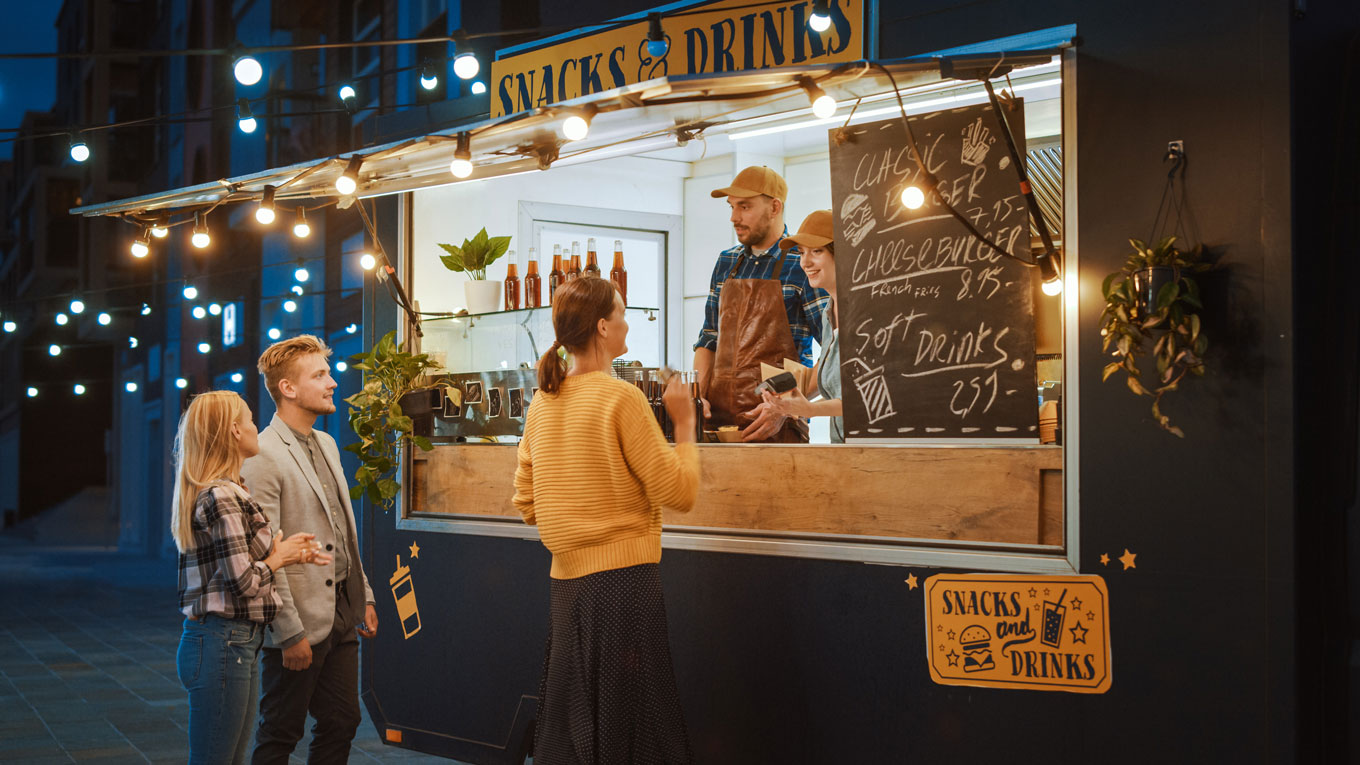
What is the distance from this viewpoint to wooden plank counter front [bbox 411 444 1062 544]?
12.2 ft

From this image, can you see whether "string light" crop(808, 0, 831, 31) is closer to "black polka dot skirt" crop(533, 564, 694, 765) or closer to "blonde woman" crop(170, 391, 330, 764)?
"black polka dot skirt" crop(533, 564, 694, 765)

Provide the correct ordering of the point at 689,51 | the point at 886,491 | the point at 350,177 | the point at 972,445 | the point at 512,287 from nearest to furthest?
the point at 972,445
the point at 886,491
the point at 350,177
the point at 689,51
the point at 512,287

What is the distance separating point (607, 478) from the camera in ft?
11.3

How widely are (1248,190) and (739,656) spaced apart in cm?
236

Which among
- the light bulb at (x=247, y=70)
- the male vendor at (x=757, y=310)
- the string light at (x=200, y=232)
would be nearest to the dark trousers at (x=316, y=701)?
the male vendor at (x=757, y=310)

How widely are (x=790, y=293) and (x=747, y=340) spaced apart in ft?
0.92

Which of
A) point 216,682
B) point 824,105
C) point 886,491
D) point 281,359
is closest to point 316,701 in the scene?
point 216,682

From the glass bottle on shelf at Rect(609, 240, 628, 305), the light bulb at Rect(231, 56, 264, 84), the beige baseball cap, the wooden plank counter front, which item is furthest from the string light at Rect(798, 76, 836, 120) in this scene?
the light bulb at Rect(231, 56, 264, 84)

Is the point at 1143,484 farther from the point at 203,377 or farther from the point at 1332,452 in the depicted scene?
the point at 203,377

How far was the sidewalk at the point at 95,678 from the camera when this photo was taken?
597 centimetres

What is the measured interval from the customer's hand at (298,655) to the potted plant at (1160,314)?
2624 millimetres

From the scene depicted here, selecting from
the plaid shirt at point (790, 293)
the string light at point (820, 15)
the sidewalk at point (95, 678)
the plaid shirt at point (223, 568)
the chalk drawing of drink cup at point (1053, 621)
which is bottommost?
Result: the sidewalk at point (95, 678)

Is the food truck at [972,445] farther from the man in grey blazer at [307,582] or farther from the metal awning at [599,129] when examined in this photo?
the man in grey blazer at [307,582]

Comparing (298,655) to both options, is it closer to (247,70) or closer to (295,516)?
(295,516)
